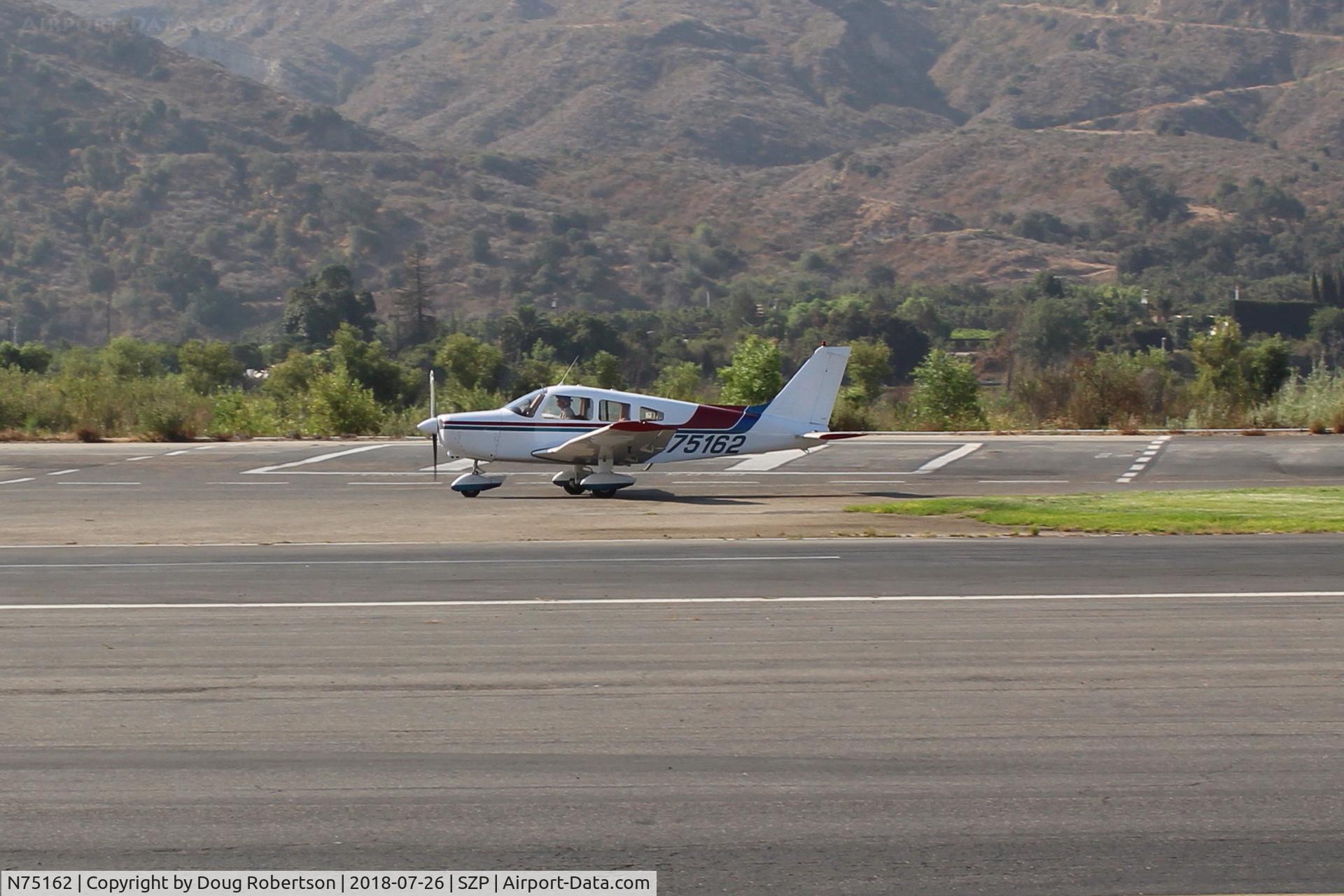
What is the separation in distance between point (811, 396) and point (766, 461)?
5.63m

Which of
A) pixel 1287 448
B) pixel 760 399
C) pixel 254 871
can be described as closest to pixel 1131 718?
pixel 254 871

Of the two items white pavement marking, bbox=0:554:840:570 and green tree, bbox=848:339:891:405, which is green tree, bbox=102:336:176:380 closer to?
green tree, bbox=848:339:891:405

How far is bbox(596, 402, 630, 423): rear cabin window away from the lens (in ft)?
84.5

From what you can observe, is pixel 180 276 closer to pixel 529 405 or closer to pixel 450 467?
pixel 450 467

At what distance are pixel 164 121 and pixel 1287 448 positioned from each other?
18362 centimetres

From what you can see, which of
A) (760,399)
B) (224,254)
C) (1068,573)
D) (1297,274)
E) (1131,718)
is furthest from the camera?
(1297,274)

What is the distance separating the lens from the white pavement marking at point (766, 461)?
98.6 feet

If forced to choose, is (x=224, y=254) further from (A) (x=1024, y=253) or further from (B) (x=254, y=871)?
(B) (x=254, y=871)

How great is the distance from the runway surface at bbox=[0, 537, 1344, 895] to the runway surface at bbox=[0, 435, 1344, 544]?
17.0 ft

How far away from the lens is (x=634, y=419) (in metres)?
25.7

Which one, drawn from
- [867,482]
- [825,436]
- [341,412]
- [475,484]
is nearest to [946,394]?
[867,482]

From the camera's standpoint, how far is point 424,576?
15.5 meters

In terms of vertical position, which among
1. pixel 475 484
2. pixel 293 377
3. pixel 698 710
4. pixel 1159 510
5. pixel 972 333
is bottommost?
pixel 475 484

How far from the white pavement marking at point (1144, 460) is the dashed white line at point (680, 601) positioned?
1287cm
